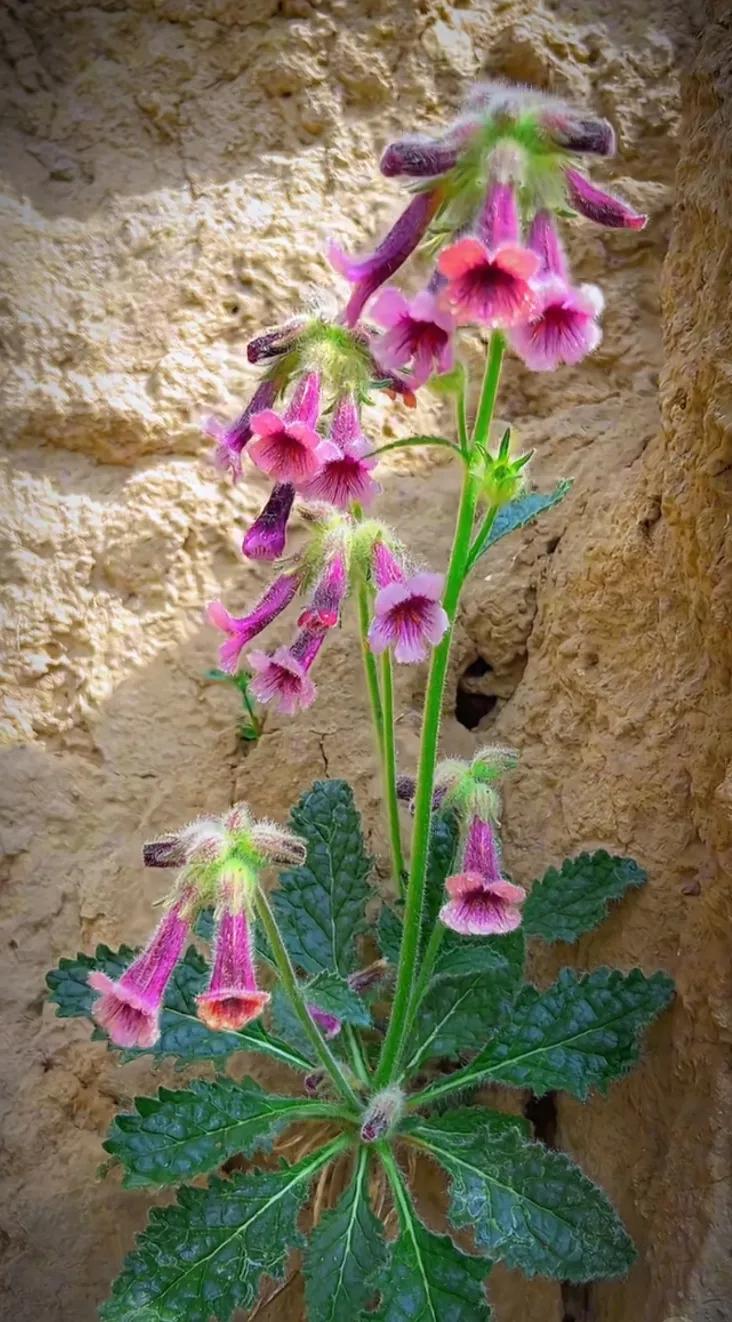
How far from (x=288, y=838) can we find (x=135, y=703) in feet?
4.49

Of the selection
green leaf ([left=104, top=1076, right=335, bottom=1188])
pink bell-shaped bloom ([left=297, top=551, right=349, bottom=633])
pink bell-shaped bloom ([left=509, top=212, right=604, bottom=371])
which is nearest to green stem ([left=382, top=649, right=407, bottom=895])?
pink bell-shaped bloom ([left=297, top=551, right=349, bottom=633])

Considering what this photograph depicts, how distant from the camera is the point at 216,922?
1.89 meters

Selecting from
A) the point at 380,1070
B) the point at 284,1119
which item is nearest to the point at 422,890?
the point at 380,1070

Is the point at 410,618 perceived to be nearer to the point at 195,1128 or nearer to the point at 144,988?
the point at 144,988

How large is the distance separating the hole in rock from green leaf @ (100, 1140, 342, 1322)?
1341mm

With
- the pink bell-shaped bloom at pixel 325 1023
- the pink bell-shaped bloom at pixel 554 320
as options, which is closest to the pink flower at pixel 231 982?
the pink bell-shaped bloom at pixel 325 1023

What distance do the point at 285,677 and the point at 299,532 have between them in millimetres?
1288

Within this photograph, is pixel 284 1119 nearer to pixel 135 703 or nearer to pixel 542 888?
pixel 542 888

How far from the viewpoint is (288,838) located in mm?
1938

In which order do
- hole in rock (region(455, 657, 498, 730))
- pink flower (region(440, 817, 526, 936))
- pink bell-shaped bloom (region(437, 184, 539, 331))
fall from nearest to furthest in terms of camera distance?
pink bell-shaped bloom (region(437, 184, 539, 331))
pink flower (region(440, 817, 526, 936))
hole in rock (region(455, 657, 498, 730))

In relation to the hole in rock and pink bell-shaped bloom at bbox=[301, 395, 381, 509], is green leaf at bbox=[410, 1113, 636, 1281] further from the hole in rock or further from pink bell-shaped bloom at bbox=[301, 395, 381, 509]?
pink bell-shaped bloom at bbox=[301, 395, 381, 509]

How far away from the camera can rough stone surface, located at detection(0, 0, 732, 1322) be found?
223 cm

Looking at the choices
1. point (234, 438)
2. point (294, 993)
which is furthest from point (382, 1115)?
point (234, 438)

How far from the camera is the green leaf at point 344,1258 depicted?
6.65 ft
